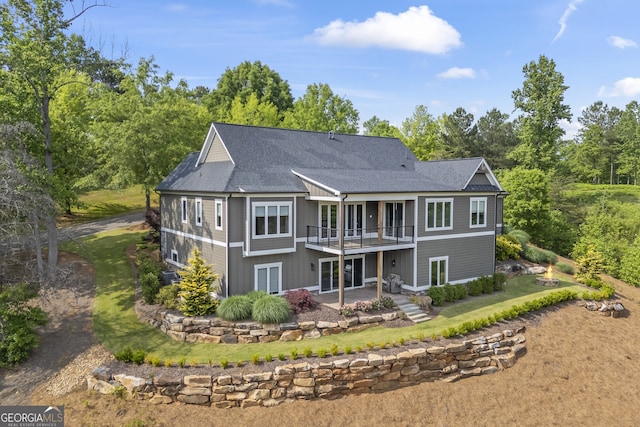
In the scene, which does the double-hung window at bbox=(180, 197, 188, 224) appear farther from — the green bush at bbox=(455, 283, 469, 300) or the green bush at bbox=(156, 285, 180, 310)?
the green bush at bbox=(455, 283, 469, 300)

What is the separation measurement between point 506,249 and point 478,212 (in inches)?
270

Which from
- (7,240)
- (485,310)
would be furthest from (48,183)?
(485,310)

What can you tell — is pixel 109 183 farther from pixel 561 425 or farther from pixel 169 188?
pixel 561 425

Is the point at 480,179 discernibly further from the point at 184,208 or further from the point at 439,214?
the point at 184,208

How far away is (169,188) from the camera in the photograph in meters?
24.9

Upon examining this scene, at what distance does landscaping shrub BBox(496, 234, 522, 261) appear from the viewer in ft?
99.2

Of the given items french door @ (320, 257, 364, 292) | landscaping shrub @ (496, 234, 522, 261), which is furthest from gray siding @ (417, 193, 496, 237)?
landscaping shrub @ (496, 234, 522, 261)

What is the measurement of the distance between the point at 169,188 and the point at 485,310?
1807 centimetres

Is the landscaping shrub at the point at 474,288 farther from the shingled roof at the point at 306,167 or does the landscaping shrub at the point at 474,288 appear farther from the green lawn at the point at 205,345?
the shingled roof at the point at 306,167

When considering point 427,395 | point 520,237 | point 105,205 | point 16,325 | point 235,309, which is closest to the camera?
point 427,395

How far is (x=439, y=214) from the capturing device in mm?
23703

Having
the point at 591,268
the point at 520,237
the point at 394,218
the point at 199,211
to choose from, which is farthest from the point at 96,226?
the point at 591,268

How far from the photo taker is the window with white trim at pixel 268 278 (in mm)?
20391

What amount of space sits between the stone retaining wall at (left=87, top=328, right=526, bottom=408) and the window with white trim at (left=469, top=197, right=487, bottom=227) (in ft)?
29.9
